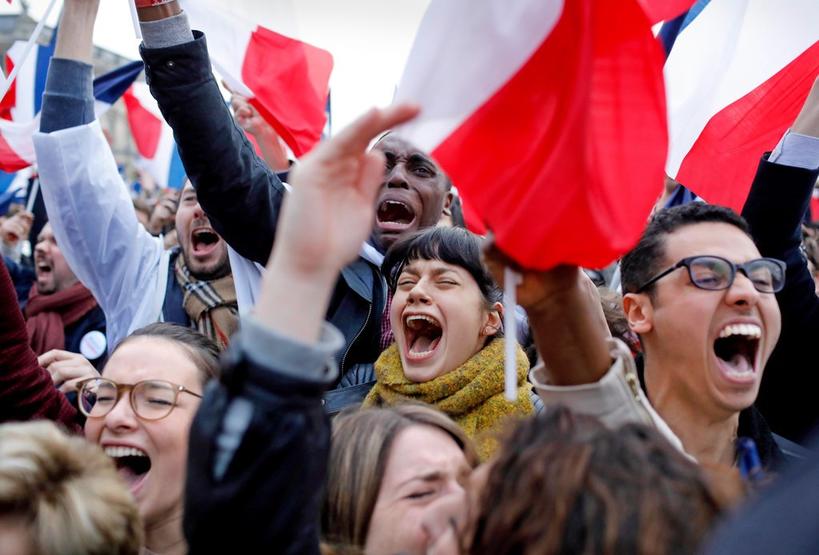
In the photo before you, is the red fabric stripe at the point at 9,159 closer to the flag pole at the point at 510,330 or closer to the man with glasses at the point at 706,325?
the man with glasses at the point at 706,325

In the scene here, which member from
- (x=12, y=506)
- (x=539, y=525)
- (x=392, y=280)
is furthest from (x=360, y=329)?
(x=539, y=525)

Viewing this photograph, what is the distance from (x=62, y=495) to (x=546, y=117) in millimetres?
1032

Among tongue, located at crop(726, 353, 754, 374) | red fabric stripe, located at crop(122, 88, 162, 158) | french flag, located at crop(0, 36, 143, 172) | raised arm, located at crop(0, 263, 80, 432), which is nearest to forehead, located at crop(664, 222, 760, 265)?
tongue, located at crop(726, 353, 754, 374)

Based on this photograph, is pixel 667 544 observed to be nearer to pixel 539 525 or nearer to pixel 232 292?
pixel 539 525

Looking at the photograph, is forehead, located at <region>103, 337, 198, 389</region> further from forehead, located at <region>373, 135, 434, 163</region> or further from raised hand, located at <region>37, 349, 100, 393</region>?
forehead, located at <region>373, 135, 434, 163</region>

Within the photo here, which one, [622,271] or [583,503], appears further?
[622,271]

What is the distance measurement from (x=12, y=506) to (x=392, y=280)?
170 centimetres

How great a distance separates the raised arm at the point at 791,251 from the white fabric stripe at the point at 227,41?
222 cm

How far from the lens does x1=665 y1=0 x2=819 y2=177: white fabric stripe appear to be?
3.43m

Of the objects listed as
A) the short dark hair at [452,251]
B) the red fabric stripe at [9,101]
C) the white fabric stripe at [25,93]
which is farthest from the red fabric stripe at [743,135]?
the white fabric stripe at [25,93]

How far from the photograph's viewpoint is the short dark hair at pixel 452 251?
301cm

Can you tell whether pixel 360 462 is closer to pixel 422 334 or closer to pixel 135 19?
pixel 422 334

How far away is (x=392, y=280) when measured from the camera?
10.5 feet

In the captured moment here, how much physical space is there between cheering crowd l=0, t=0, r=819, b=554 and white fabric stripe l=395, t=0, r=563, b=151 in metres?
0.18
